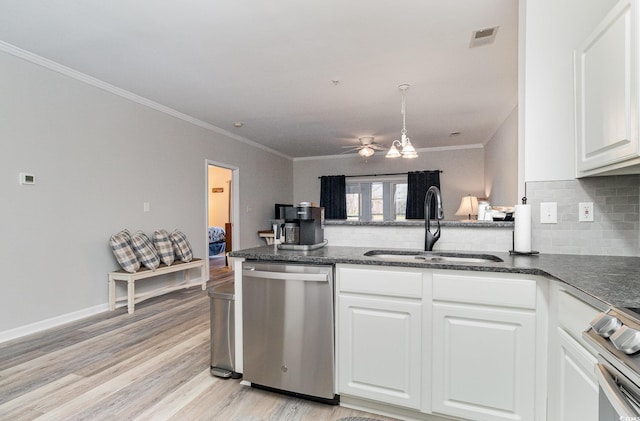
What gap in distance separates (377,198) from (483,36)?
531cm

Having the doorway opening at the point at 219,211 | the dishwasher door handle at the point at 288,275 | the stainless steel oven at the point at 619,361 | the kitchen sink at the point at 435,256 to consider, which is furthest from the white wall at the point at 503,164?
the doorway opening at the point at 219,211

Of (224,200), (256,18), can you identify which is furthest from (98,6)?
(224,200)

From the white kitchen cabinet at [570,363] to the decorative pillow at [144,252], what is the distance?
373cm

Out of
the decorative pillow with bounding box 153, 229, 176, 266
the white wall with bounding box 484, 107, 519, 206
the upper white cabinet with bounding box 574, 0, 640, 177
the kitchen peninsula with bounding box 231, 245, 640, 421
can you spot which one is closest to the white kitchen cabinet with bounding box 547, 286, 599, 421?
the kitchen peninsula with bounding box 231, 245, 640, 421

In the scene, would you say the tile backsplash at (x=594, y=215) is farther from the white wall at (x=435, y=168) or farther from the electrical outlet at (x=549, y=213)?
the white wall at (x=435, y=168)

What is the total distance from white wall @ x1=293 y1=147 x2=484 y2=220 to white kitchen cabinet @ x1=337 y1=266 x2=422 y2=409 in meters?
5.84

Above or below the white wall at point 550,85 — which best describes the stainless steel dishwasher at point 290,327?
below

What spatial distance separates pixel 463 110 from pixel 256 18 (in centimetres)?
331

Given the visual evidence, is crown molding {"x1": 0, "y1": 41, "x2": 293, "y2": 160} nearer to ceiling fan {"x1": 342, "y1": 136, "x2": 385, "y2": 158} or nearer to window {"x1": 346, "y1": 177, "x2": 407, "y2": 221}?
ceiling fan {"x1": 342, "y1": 136, "x2": 385, "y2": 158}

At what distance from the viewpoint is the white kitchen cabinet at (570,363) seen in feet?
3.33

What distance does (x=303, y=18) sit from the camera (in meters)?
2.33

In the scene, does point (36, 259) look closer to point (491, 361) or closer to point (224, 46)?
point (224, 46)

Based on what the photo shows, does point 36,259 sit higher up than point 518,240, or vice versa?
point 518,240

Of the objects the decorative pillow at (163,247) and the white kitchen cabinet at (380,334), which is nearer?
the white kitchen cabinet at (380,334)
